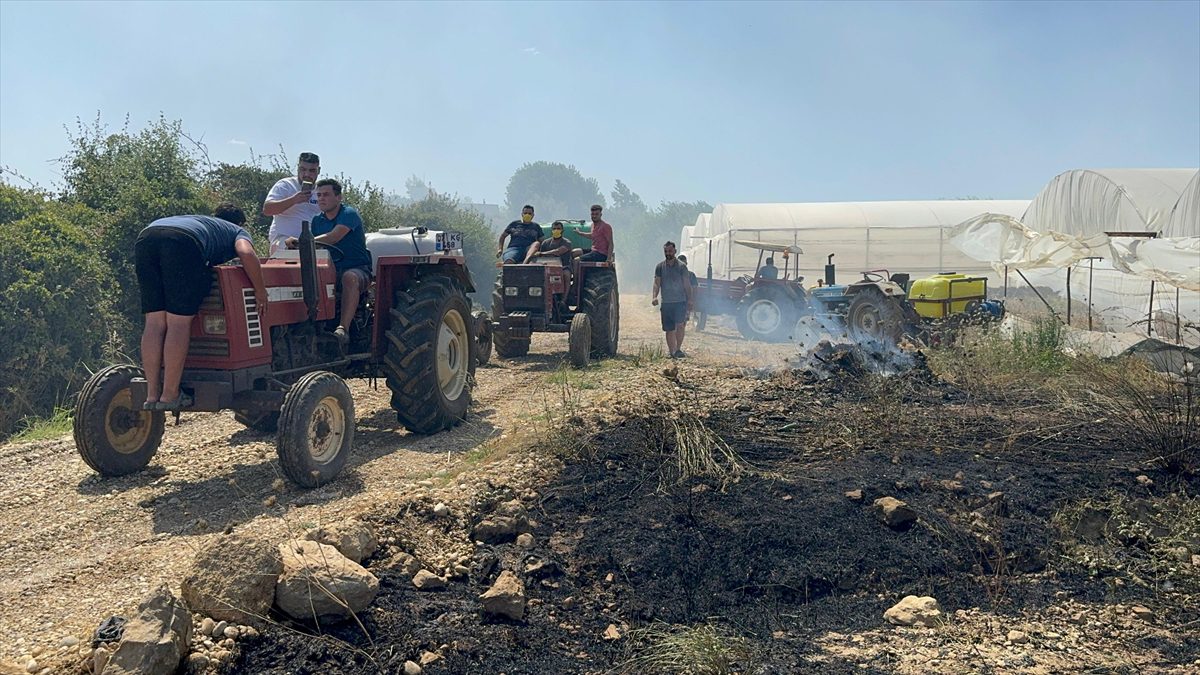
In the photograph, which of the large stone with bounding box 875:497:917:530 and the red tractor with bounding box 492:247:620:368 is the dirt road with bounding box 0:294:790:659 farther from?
the red tractor with bounding box 492:247:620:368

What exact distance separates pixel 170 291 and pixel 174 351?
341 millimetres

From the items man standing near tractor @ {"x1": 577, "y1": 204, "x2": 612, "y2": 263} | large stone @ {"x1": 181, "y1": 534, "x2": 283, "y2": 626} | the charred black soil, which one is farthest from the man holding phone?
man standing near tractor @ {"x1": 577, "y1": 204, "x2": 612, "y2": 263}

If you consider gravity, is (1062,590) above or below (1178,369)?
below

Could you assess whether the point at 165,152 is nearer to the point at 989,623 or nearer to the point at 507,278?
the point at 507,278

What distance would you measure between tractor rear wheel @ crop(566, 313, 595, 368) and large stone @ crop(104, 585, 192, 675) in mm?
7346

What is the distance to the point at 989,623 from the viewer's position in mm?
3881

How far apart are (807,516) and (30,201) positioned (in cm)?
992

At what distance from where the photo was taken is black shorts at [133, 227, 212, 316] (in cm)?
484

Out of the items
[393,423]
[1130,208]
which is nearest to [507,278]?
[393,423]

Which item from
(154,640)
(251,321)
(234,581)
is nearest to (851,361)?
(251,321)

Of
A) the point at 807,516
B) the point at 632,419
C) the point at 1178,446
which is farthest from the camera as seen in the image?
the point at 632,419

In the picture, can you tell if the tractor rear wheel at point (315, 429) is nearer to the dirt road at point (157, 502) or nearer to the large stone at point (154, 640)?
the dirt road at point (157, 502)

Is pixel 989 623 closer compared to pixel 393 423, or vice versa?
pixel 989 623

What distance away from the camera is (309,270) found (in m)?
5.66
